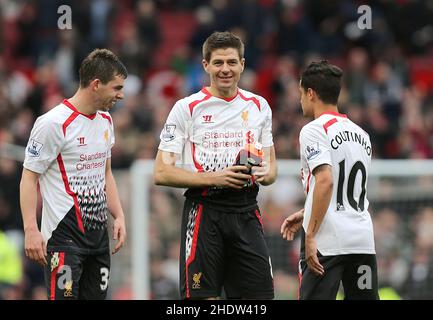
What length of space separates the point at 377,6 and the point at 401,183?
25.8ft

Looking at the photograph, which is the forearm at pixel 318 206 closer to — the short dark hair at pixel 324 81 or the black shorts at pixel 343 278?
the black shorts at pixel 343 278

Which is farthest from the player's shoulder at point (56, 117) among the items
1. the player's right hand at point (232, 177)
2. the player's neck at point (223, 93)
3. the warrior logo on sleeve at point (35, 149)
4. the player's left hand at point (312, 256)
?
the player's left hand at point (312, 256)

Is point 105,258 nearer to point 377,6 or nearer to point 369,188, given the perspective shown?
point 369,188

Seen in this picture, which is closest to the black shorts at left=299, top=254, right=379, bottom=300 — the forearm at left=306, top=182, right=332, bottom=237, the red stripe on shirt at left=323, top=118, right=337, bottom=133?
the forearm at left=306, top=182, right=332, bottom=237

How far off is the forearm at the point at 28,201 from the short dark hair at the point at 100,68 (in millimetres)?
798

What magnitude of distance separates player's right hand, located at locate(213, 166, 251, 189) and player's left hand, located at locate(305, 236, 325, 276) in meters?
0.63

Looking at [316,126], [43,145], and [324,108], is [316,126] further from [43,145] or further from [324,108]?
[43,145]

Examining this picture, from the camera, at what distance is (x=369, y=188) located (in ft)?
45.2

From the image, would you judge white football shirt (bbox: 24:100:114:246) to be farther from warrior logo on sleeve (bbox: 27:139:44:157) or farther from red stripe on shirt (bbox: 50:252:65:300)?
red stripe on shirt (bbox: 50:252:65:300)

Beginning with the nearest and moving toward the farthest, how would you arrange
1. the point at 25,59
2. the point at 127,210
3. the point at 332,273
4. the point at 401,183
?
the point at 332,273, the point at 401,183, the point at 127,210, the point at 25,59

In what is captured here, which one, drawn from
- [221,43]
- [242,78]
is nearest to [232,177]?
[221,43]

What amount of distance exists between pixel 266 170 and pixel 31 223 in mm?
1689
